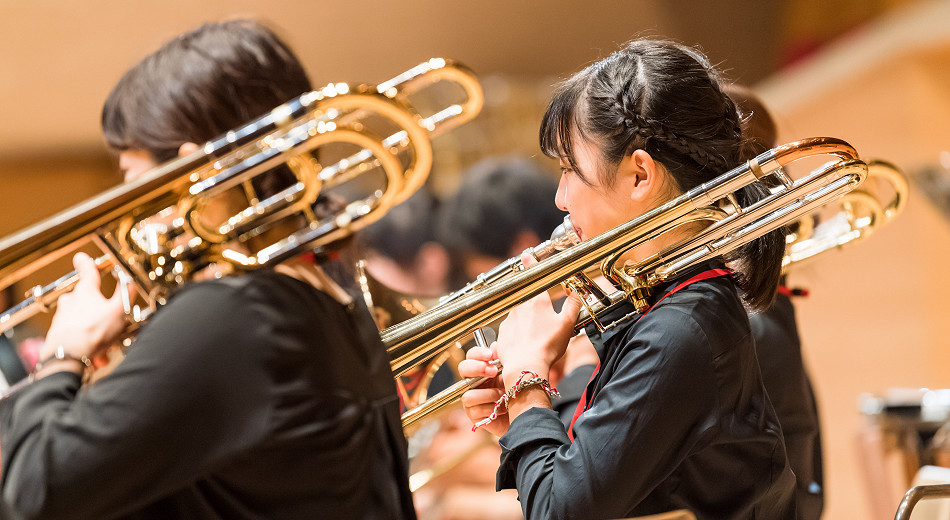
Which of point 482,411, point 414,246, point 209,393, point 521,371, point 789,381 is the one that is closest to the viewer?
point 209,393

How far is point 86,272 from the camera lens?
1.22 metres

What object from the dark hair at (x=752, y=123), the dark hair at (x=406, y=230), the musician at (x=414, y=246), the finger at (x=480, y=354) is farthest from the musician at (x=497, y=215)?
the finger at (x=480, y=354)

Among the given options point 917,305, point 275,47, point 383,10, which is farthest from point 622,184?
point 383,10

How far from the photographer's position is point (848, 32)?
420 centimetres

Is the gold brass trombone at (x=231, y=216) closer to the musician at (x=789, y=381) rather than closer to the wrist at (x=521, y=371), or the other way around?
the wrist at (x=521, y=371)

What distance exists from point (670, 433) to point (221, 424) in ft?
1.77

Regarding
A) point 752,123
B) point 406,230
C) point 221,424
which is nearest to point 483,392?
point 221,424

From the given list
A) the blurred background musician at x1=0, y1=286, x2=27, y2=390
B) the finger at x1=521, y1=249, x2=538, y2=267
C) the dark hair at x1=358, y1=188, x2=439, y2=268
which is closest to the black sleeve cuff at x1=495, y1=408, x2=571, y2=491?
the finger at x1=521, y1=249, x2=538, y2=267

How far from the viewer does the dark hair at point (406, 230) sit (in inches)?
138

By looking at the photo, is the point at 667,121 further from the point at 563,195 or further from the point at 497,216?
the point at 497,216

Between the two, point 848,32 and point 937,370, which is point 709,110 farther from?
point 848,32

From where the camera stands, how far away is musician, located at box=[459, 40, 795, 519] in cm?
109

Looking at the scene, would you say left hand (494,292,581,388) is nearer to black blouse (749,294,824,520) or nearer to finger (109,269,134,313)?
black blouse (749,294,824,520)

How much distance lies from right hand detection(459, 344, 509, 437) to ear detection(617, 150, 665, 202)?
0.33m
